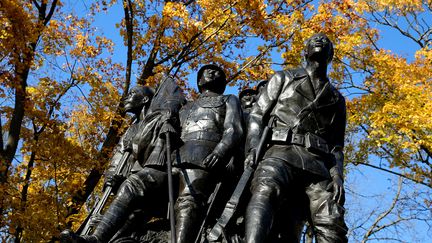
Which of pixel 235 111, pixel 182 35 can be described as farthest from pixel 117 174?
pixel 182 35

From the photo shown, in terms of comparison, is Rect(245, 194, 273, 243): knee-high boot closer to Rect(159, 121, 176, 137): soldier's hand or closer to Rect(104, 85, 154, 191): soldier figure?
Rect(159, 121, 176, 137): soldier's hand

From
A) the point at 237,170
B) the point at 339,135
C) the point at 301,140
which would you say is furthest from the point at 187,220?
the point at 339,135

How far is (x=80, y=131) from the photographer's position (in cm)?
1644

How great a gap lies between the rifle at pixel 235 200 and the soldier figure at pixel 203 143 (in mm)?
375

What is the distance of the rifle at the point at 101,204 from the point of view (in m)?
6.48

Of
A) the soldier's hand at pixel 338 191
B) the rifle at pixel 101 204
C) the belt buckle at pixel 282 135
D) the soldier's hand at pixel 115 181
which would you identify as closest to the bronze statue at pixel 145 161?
the rifle at pixel 101 204

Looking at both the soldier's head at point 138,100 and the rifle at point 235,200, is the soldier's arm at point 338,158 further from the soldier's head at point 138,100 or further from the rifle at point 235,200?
the soldier's head at point 138,100

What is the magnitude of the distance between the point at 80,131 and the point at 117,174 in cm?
964

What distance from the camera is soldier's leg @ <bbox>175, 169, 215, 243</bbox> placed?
19.2ft

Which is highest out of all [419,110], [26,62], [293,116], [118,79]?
[419,110]

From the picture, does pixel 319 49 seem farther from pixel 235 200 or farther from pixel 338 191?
pixel 235 200

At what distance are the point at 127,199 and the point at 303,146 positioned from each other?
6.00ft

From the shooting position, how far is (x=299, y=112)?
6.27 meters

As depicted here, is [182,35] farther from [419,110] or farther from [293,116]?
[293,116]
